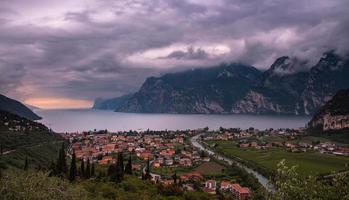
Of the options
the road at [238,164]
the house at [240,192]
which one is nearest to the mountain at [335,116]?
the road at [238,164]

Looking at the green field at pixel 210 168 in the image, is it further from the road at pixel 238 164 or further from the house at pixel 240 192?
the house at pixel 240 192

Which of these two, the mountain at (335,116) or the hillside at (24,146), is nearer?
the hillside at (24,146)

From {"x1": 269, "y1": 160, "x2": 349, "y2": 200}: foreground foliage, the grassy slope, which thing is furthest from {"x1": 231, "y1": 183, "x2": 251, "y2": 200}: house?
{"x1": 269, "y1": 160, "x2": 349, "y2": 200}: foreground foliage

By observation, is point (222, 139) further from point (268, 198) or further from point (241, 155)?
point (268, 198)

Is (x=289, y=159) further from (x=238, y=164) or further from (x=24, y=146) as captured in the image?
(x=24, y=146)

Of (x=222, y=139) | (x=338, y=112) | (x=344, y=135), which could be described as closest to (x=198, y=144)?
(x=222, y=139)

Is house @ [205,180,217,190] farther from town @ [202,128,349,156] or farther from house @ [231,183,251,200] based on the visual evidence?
town @ [202,128,349,156]
